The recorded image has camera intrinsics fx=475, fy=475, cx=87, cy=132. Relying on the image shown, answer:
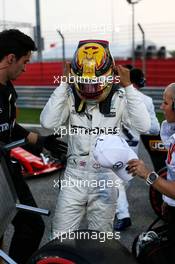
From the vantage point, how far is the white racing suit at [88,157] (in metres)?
3.10

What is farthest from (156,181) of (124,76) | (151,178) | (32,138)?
(32,138)

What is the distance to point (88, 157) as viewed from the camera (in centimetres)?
312

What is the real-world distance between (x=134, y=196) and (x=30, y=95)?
969 centimetres

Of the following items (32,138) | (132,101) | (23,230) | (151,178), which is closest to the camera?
(151,178)

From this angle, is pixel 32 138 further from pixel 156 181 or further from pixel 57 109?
pixel 156 181

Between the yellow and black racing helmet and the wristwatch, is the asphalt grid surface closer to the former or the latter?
the yellow and black racing helmet

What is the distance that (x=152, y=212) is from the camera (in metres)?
5.17

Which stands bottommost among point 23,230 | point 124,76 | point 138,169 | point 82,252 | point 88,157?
point 23,230

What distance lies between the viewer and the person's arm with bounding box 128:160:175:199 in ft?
7.70

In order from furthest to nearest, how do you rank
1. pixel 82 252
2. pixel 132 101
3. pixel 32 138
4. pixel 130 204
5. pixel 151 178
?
1. pixel 130 204
2. pixel 32 138
3. pixel 132 101
4. pixel 151 178
5. pixel 82 252

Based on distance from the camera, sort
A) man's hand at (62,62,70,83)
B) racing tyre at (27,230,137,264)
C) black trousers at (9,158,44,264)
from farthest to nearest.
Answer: man's hand at (62,62,70,83) → black trousers at (9,158,44,264) → racing tyre at (27,230,137,264)

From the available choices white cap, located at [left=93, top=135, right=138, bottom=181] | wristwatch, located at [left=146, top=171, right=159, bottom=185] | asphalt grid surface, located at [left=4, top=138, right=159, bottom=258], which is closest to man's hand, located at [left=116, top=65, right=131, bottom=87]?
white cap, located at [left=93, top=135, right=138, bottom=181]

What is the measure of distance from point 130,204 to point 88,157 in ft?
8.27

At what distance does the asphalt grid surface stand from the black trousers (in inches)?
50.0
